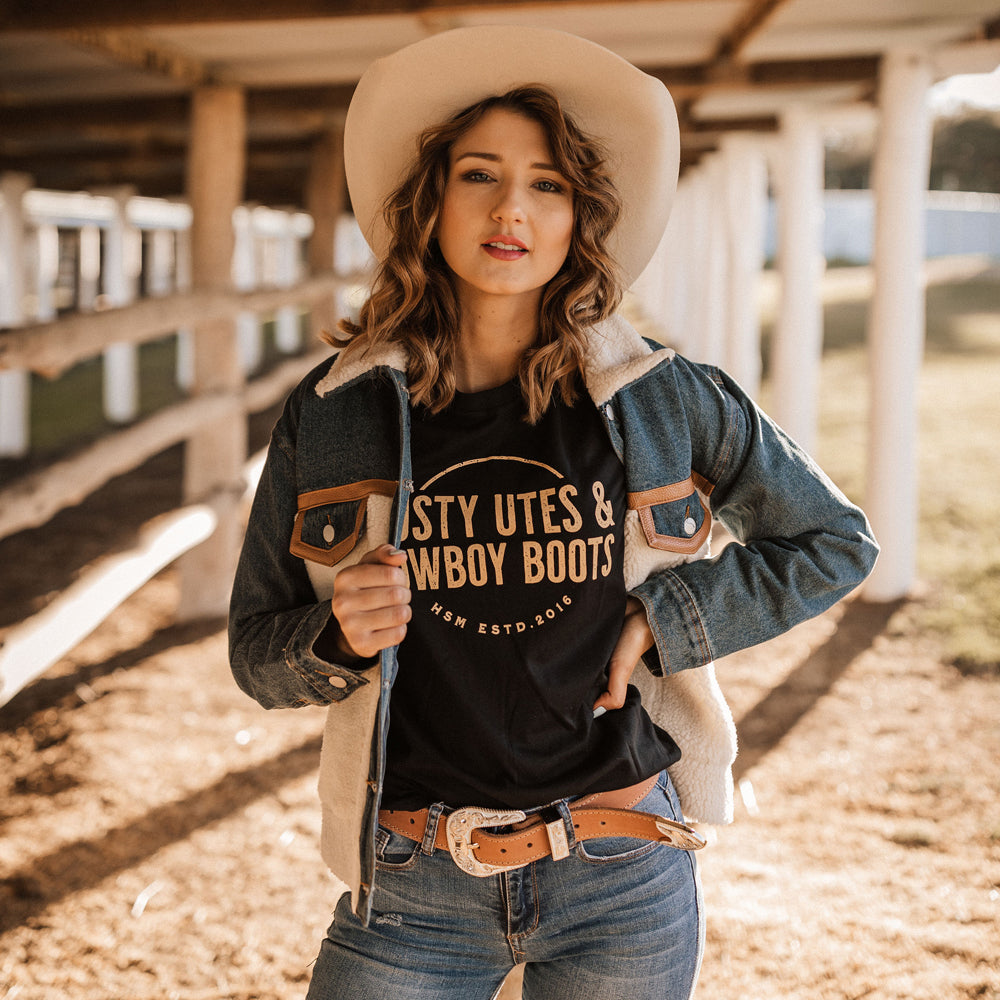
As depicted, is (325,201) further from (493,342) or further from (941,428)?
(493,342)

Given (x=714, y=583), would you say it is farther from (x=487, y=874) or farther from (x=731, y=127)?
(x=731, y=127)

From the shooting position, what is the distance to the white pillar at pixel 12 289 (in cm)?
996

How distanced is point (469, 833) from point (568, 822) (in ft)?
0.47

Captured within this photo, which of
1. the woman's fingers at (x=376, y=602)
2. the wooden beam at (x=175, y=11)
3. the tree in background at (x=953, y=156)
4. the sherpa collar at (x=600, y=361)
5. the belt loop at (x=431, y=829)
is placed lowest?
the belt loop at (x=431, y=829)

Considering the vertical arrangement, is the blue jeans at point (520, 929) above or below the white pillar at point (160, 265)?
below

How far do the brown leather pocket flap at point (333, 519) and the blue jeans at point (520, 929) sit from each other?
43cm

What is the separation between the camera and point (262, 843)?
12.8 feet

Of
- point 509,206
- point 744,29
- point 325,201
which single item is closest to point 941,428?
point 325,201

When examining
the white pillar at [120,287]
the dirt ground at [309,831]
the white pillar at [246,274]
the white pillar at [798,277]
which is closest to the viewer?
the dirt ground at [309,831]

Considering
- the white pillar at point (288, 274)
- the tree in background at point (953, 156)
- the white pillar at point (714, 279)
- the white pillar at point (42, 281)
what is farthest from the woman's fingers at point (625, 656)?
the tree in background at point (953, 156)

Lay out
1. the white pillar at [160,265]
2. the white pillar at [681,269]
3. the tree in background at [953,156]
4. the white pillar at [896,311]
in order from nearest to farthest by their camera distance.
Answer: the white pillar at [896,311] → the white pillar at [681,269] → the white pillar at [160,265] → the tree in background at [953,156]

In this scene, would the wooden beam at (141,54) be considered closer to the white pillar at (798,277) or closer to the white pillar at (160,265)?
the white pillar at (798,277)

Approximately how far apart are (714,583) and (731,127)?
319 inches

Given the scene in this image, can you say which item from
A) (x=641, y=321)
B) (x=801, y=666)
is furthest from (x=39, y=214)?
(x=801, y=666)
